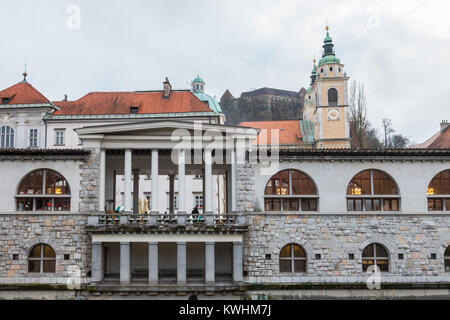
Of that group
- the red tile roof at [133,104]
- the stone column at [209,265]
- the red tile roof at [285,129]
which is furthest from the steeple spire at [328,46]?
the stone column at [209,265]

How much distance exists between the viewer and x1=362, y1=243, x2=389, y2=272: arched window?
1004 inches

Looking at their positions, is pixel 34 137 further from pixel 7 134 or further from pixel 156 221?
pixel 156 221

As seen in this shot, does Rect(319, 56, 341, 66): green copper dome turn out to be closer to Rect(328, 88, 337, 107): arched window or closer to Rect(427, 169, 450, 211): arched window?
Rect(328, 88, 337, 107): arched window

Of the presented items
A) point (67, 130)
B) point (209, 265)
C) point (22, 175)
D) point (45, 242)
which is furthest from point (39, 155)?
point (67, 130)

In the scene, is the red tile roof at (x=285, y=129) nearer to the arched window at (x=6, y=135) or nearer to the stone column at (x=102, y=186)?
the arched window at (x=6, y=135)

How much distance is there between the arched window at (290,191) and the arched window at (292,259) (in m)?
2.46

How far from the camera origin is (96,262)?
80.1 feet

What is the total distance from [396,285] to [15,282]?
22.8 meters

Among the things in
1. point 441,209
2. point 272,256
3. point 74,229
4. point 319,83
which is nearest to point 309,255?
point 272,256

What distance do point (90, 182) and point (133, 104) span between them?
29.2 m

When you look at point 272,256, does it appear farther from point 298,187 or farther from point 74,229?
point 74,229

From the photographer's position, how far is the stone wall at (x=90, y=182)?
25.3 meters
